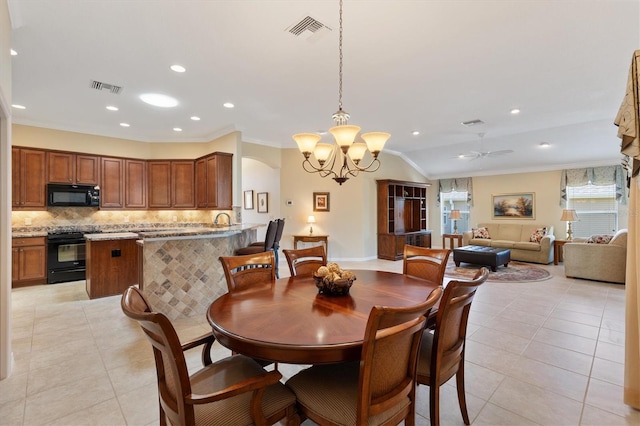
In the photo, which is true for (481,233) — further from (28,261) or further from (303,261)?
(28,261)

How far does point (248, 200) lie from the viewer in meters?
8.35

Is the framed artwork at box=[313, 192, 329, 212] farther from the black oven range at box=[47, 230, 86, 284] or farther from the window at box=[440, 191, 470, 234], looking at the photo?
the window at box=[440, 191, 470, 234]

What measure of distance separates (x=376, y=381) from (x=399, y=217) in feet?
23.6

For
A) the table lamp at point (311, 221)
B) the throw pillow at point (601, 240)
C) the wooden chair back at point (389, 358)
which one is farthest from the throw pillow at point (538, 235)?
the wooden chair back at point (389, 358)

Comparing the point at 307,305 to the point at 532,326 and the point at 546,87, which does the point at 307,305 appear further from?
the point at 546,87

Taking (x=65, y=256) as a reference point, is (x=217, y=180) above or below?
above

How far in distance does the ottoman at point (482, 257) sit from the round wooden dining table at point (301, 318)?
4805mm

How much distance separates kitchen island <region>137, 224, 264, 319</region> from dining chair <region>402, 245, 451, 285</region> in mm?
2330

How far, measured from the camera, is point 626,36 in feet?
8.90

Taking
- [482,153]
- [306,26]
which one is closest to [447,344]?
[306,26]

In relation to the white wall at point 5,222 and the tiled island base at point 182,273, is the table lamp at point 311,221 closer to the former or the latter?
the tiled island base at point 182,273

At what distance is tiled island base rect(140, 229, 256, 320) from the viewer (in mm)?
3293

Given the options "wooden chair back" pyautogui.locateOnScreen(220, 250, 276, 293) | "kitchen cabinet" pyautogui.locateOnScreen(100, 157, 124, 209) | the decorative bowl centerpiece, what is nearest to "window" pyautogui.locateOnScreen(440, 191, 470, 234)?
"wooden chair back" pyautogui.locateOnScreen(220, 250, 276, 293)

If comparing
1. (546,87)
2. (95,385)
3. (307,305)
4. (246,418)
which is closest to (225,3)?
(307,305)
